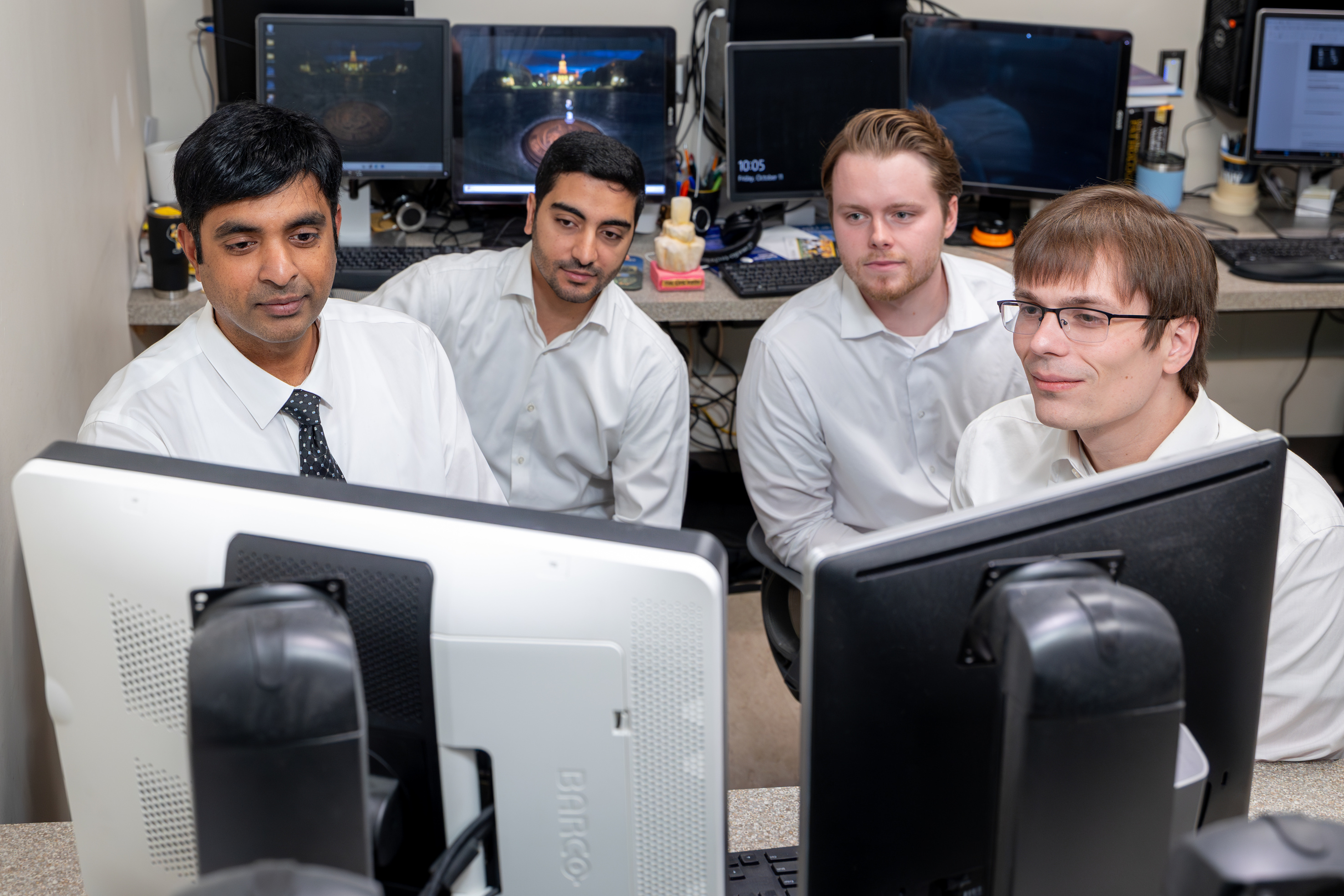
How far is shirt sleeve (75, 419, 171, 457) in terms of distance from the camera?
1.34 m

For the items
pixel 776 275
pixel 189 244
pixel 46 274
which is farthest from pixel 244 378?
pixel 776 275

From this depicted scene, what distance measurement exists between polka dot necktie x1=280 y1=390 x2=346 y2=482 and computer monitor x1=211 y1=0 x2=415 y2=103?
5.67ft

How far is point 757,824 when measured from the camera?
1228mm

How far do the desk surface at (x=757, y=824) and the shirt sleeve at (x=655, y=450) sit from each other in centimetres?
90

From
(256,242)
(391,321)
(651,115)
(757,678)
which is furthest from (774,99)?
(256,242)

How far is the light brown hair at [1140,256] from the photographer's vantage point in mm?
1309

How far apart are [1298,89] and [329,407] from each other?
2704mm

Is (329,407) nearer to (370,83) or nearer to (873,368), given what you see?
(873,368)

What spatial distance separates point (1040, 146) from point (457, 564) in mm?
2610

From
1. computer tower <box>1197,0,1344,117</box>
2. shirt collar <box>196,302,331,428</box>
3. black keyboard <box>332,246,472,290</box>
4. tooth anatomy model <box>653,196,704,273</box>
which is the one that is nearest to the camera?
shirt collar <box>196,302,331,428</box>

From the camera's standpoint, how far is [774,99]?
9.92ft

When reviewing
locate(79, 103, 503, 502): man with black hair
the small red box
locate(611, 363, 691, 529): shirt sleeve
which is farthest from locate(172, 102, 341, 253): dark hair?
the small red box

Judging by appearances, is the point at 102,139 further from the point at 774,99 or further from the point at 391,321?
the point at 774,99

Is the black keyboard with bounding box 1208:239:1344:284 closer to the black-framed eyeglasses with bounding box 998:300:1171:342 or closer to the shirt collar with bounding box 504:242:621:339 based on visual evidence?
the shirt collar with bounding box 504:242:621:339
